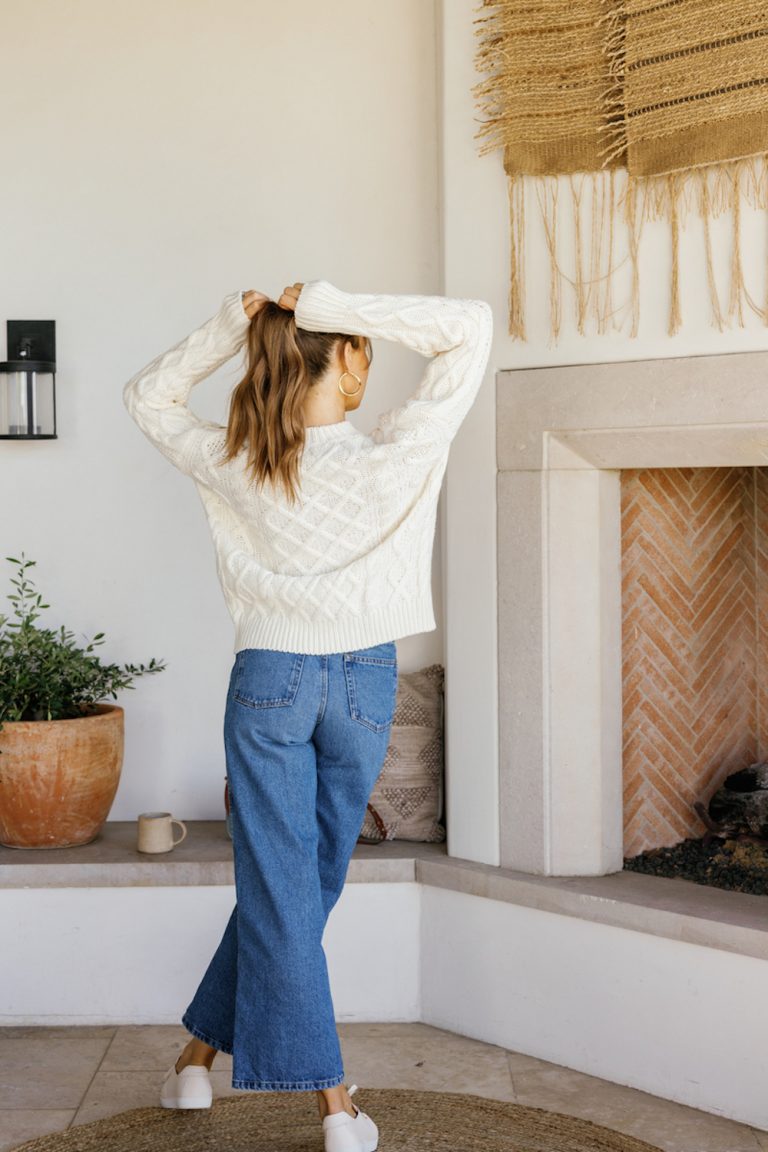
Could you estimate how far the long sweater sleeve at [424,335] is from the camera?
2010 millimetres

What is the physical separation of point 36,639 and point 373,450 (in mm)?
1272

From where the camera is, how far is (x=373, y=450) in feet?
6.70

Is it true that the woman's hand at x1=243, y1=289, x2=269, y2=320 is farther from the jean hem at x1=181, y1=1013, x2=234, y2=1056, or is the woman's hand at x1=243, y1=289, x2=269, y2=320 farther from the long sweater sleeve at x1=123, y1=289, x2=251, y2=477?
the jean hem at x1=181, y1=1013, x2=234, y2=1056

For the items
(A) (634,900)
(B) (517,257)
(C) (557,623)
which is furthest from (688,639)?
(B) (517,257)

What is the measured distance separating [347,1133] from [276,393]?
1190 mm

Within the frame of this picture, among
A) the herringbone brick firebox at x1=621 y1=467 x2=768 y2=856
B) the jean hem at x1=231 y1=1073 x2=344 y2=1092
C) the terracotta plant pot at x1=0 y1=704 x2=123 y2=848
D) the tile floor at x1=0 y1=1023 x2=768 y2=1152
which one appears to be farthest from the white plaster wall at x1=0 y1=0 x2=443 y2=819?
the jean hem at x1=231 y1=1073 x2=344 y2=1092

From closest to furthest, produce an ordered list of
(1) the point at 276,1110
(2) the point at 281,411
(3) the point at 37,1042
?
1. (2) the point at 281,411
2. (1) the point at 276,1110
3. (3) the point at 37,1042

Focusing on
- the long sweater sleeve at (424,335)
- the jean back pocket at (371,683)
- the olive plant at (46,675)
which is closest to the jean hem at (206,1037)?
the jean back pocket at (371,683)

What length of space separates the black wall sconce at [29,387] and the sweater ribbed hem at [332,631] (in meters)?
1.26

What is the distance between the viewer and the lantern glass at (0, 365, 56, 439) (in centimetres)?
311

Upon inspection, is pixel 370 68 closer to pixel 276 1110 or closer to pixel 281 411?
pixel 281 411

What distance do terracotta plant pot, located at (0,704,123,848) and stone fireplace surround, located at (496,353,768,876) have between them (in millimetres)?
900

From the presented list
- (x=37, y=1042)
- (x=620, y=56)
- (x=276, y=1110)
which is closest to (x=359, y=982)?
(x=276, y=1110)

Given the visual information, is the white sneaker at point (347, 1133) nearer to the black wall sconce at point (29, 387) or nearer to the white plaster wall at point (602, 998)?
the white plaster wall at point (602, 998)
